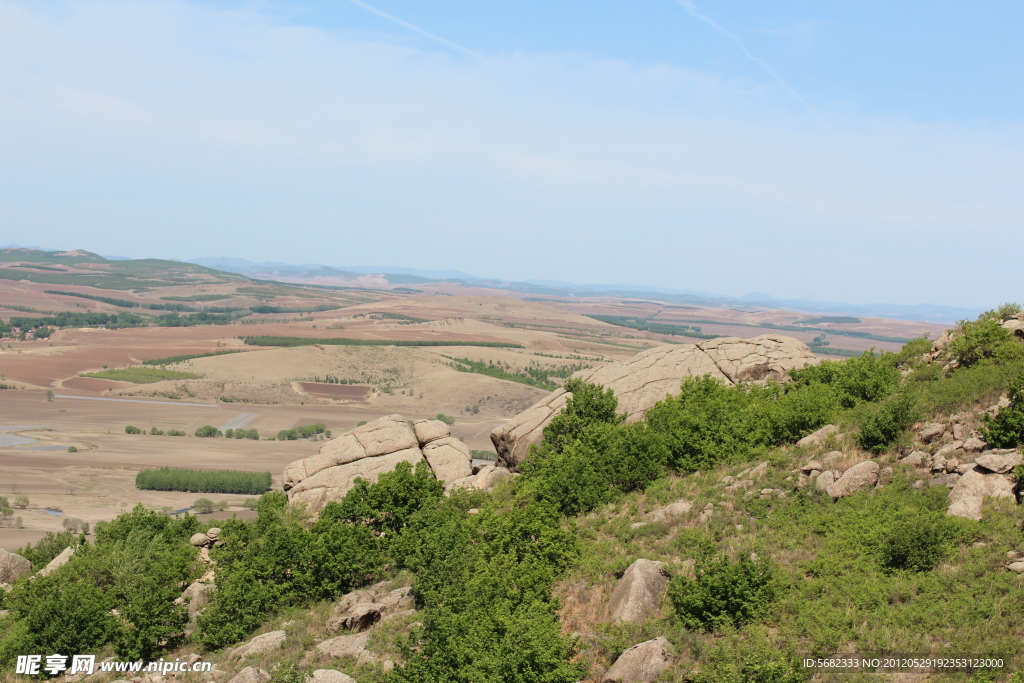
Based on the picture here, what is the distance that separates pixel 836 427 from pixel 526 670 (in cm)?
1767

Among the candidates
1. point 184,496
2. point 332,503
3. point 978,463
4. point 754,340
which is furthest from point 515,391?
point 978,463

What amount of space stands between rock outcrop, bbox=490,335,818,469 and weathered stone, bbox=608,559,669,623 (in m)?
18.1

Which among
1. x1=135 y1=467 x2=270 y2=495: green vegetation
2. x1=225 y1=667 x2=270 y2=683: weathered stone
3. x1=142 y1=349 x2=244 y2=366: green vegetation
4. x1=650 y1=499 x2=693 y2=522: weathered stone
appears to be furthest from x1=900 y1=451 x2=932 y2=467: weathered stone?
x1=142 y1=349 x2=244 y2=366: green vegetation

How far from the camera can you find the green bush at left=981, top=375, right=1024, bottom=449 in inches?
790

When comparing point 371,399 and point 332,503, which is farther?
point 371,399

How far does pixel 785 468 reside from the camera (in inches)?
978

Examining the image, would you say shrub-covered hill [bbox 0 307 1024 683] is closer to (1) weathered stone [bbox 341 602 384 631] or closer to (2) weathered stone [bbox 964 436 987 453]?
(1) weathered stone [bbox 341 602 384 631]

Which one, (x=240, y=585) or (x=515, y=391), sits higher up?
(x=240, y=585)

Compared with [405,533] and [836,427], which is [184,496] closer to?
[405,533]

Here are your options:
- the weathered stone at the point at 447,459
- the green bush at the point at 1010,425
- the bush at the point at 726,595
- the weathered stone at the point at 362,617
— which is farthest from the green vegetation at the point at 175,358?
the green bush at the point at 1010,425

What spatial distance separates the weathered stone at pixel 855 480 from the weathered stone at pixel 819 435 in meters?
3.94

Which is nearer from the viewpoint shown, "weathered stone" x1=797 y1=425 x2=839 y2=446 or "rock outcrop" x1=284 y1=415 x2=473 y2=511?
"weathered stone" x1=797 y1=425 x2=839 y2=446

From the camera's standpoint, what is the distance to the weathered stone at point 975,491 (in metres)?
18.2

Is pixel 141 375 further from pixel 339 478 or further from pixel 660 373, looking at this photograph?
pixel 660 373
